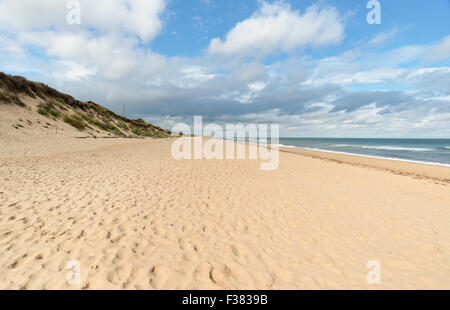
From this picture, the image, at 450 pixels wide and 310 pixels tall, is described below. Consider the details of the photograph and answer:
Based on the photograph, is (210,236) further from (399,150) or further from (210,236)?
(399,150)

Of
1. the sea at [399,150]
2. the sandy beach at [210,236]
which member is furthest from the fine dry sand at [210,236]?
the sea at [399,150]

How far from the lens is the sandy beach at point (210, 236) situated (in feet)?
11.5

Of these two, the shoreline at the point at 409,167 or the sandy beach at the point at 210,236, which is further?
the shoreline at the point at 409,167

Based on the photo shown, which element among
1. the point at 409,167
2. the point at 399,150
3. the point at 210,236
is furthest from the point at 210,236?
the point at 399,150

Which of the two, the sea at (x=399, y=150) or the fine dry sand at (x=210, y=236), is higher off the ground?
the sea at (x=399, y=150)

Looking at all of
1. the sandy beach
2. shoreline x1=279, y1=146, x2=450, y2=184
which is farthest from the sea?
the sandy beach

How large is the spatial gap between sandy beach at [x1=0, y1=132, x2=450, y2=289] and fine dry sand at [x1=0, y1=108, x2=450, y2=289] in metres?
0.02

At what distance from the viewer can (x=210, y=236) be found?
4.90 meters

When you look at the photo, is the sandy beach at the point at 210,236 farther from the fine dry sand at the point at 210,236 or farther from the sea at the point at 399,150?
the sea at the point at 399,150

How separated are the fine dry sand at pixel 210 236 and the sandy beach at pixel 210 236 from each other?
2 cm

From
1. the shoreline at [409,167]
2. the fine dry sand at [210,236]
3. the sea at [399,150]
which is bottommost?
the fine dry sand at [210,236]
